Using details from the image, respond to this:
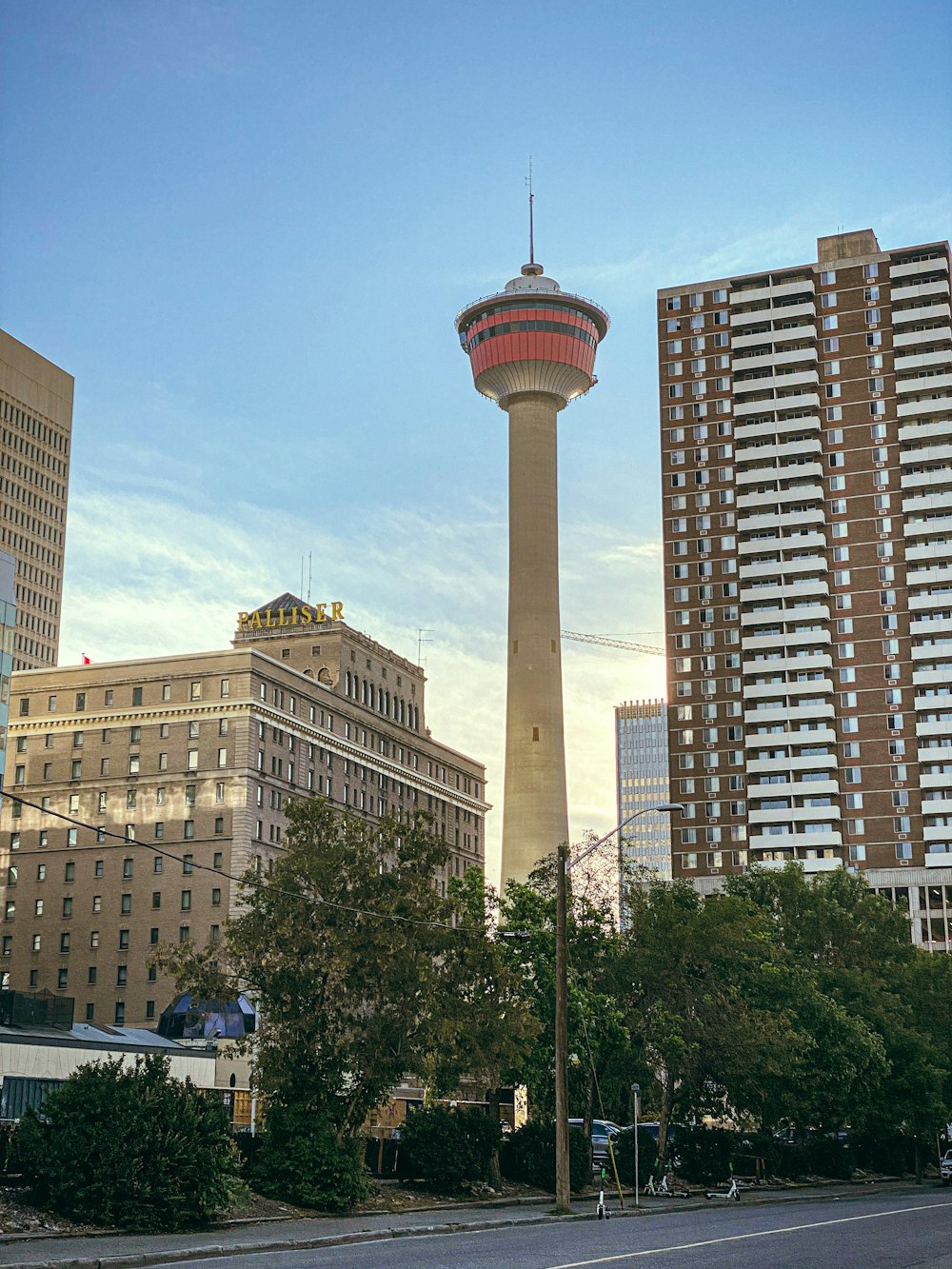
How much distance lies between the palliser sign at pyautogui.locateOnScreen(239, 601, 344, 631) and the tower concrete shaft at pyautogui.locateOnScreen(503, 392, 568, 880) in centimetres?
3097

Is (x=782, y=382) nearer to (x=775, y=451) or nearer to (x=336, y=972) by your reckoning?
(x=775, y=451)

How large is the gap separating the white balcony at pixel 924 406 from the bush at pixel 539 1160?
4475 inches

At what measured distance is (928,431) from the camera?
148 m

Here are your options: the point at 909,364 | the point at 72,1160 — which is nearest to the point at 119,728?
the point at 909,364

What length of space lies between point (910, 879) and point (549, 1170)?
95.1 meters

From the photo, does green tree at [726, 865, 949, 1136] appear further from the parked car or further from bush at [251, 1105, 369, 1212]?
bush at [251, 1105, 369, 1212]

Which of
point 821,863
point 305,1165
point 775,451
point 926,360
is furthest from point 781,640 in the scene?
point 305,1165

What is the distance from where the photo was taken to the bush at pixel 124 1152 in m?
29.7

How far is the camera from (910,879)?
136 meters

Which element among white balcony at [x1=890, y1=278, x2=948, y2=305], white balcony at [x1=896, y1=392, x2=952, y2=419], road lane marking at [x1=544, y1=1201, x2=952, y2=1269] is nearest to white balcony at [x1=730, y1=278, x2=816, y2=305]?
white balcony at [x1=890, y1=278, x2=948, y2=305]

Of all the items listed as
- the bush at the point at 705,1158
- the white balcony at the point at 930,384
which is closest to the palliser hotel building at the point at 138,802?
the white balcony at the point at 930,384

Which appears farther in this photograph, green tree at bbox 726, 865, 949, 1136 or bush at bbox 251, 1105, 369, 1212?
green tree at bbox 726, 865, 949, 1136

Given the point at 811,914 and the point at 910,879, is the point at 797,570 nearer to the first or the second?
the point at 910,879

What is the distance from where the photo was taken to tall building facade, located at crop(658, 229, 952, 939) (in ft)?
463
